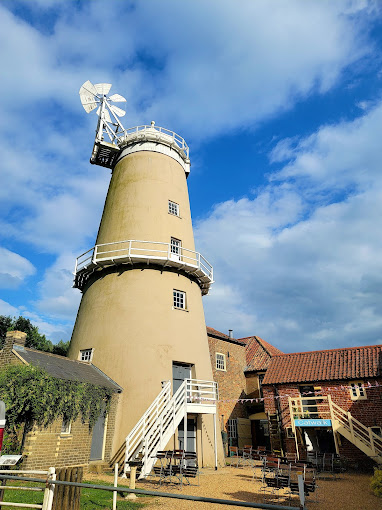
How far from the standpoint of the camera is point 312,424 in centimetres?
1808

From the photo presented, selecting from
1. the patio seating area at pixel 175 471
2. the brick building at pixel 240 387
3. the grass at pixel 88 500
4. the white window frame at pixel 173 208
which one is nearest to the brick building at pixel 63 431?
the grass at pixel 88 500

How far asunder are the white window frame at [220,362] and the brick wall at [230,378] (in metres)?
0.20

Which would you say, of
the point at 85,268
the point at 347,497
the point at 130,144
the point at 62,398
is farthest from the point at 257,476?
the point at 130,144

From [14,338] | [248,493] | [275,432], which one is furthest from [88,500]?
[275,432]

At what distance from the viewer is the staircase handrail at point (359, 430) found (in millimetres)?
16469

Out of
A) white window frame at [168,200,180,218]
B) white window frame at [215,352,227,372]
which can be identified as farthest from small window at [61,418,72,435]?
white window frame at [215,352,227,372]

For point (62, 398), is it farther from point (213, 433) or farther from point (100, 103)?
point (100, 103)

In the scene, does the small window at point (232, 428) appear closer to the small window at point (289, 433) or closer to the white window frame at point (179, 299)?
the small window at point (289, 433)

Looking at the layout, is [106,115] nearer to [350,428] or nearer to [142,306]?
[142,306]

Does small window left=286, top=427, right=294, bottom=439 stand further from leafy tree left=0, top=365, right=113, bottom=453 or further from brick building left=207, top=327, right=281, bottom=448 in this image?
leafy tree left=0, top=365, right=113, bottom=453

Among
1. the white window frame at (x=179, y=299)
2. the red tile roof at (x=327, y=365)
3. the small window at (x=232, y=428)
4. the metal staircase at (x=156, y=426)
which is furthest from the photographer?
the small window at (x=232, y=428)

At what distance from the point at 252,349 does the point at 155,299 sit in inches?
600

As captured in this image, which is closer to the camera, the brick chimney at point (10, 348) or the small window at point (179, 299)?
the brick chimney at point (10, 348)

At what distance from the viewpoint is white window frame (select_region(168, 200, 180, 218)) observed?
66.9 ft
